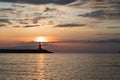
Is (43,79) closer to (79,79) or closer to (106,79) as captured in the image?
(79,79)

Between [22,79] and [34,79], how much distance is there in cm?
262

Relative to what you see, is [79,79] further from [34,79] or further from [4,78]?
[4,78]

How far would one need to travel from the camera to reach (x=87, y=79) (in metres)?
76.0

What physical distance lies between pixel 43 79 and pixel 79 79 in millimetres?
7794

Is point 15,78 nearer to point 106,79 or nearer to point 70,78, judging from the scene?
point 70,78

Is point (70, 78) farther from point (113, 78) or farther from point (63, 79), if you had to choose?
point (113, 78)

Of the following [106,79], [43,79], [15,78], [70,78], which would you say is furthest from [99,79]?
[15,78]

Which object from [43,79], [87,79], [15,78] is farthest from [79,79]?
[15,78]

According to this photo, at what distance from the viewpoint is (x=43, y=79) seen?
76.9 meters

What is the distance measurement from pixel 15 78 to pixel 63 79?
35.8ft

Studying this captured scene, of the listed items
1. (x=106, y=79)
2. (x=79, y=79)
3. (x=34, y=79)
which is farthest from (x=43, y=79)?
(x=106, y=79)

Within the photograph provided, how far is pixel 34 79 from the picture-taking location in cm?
7656

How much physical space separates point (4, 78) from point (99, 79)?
21.0m

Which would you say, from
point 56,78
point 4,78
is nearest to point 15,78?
point 4,78
